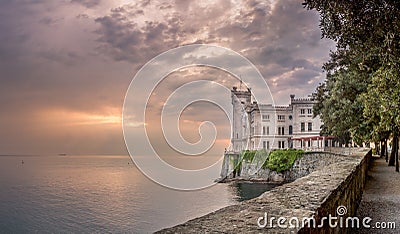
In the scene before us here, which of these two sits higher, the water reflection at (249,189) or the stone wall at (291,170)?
the stone wall at (291,170)

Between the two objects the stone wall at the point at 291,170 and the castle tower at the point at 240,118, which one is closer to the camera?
the stone wall at the point at 291,170

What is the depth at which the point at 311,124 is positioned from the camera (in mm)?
68250

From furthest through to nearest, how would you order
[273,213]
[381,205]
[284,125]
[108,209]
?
[284,125] → [108,209] → [381,205] → [273,213]

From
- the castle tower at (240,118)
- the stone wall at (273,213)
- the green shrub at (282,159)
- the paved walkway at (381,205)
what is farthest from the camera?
the castle tower at (240,118)

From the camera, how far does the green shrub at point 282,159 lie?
4959cm

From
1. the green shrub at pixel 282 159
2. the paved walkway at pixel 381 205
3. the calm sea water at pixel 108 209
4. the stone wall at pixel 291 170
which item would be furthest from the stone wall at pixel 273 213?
the green shrub at pixel 282 159

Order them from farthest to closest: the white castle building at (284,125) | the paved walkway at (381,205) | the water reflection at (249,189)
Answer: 1. the white castle building at (284,125)
2. the water reflection at (249,189)
3. the paved walkway at (381,205)

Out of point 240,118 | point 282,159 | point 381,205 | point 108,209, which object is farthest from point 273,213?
point 240,118

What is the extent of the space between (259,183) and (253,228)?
50.4 metres

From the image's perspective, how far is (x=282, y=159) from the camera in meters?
51.3

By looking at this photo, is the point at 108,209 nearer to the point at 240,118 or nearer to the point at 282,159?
the point at 282,159

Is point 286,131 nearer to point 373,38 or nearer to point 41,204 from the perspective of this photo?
point 41,204

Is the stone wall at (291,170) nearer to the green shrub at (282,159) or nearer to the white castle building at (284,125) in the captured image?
the green shrub at (282,159)

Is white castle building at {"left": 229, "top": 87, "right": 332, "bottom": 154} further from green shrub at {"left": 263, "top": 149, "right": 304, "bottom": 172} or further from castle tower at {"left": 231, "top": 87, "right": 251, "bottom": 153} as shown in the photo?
green shrub at {"left": 263, "top": 149, "right": 304, "bottom": 172}
